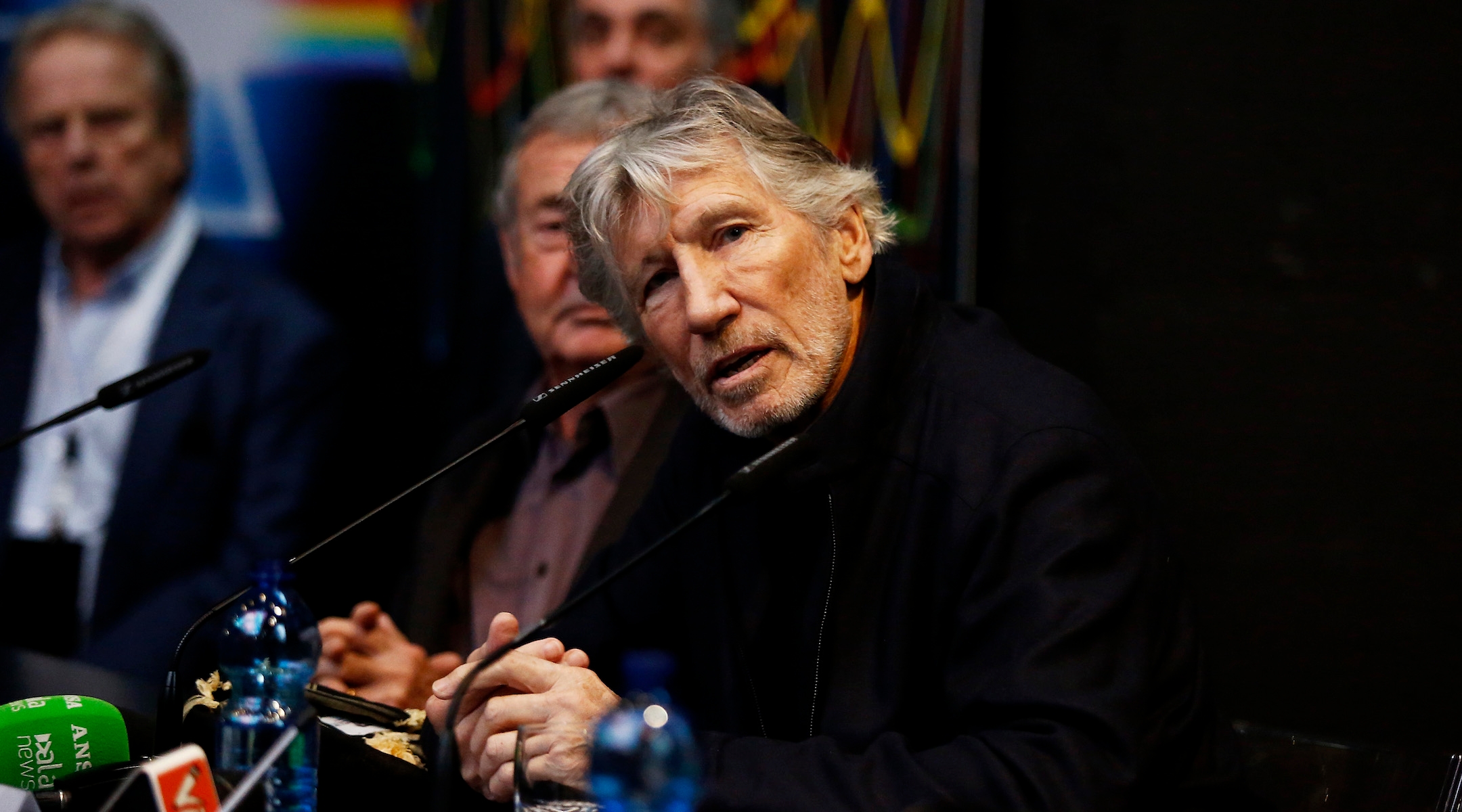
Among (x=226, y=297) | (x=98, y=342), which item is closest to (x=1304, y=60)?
(x=226, y=297)

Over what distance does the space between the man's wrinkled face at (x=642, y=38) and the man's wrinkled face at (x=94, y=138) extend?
135 cm

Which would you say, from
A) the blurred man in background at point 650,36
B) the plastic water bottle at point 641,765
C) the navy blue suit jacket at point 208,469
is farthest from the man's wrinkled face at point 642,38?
the plastic water bottle at point 641,765

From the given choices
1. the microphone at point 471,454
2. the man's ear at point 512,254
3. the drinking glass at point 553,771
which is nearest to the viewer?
the drinking glass at point 553,771

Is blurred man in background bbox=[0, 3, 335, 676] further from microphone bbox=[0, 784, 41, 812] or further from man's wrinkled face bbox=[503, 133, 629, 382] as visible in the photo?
microphone bbox=[0, 784, 41, 812]

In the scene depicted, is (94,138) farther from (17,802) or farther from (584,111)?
(17,802)

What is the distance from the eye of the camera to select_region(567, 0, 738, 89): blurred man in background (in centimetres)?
291

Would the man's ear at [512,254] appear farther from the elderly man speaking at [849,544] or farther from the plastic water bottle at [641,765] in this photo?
the plastic water bottle at [641,765]

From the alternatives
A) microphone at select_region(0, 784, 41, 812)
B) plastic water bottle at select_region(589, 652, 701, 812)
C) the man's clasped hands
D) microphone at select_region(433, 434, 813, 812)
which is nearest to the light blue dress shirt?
the man's clasped hands

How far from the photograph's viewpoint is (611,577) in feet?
3.90

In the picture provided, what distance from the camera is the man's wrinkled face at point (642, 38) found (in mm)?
2910

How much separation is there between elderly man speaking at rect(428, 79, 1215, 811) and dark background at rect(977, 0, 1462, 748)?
2.92 feet

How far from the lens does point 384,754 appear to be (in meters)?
1.39

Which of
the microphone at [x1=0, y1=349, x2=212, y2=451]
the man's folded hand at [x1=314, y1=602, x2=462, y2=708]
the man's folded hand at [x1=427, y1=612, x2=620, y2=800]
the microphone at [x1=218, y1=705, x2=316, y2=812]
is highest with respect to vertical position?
the microphone at [x1=0, y1=349, x2=212, y2=451]

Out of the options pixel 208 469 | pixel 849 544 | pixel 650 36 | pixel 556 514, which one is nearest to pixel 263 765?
pixel 849 544
